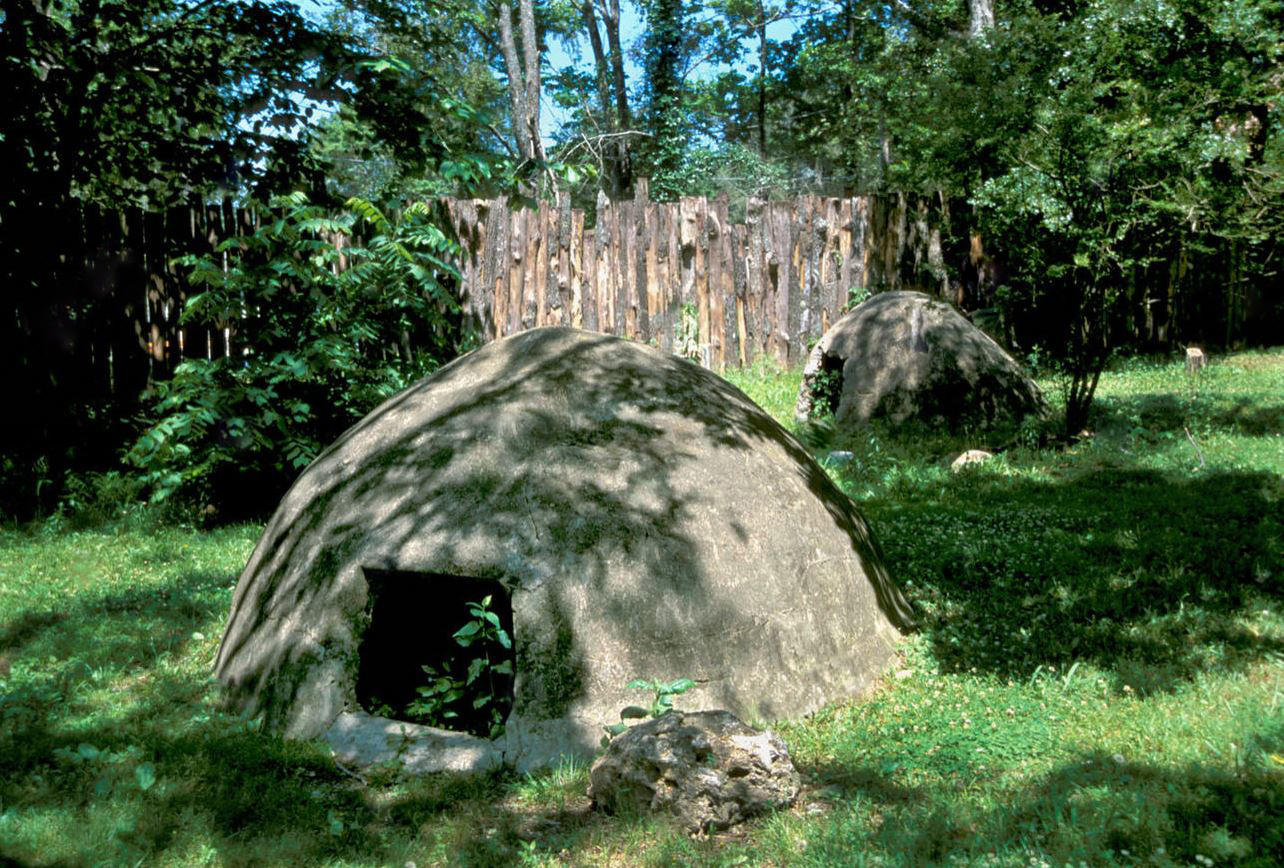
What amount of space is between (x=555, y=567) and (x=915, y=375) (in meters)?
6.85

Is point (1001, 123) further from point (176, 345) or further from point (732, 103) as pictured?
point (732, 103)

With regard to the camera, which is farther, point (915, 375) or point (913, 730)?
point (915, 375)

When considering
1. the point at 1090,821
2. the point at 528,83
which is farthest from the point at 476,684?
the point at 528,83

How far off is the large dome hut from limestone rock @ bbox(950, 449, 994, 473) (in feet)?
12.3

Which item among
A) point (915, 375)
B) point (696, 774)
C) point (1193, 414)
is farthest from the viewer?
point (915, 375)

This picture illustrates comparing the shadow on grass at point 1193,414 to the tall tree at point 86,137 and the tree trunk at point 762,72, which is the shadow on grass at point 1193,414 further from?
the tree trunk at point 762,72

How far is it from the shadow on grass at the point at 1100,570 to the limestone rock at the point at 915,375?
1921 mm

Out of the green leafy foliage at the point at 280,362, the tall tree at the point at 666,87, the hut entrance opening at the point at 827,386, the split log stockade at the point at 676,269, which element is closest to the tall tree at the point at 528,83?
the tall tree at the point at 666,87

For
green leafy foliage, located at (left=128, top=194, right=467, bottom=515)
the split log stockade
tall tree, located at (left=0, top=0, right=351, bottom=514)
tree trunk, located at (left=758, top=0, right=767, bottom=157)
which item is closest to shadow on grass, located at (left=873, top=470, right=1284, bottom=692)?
green leafy foliage, located at (left=128, top=194, right=467, bottom=515)

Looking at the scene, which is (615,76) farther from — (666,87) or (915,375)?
(915,375)

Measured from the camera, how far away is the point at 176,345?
381 inches

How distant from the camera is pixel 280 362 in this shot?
27.8 feet

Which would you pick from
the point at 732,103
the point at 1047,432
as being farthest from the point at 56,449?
the point at 732,103

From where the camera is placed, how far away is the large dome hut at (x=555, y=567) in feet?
14.5
